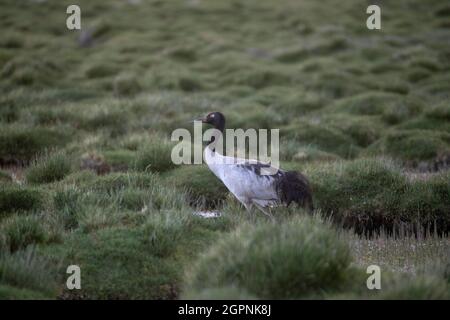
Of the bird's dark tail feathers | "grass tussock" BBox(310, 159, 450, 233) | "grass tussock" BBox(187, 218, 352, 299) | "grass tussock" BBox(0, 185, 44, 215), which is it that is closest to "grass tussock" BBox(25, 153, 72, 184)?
"grass tussock" BBox(0, 185, 44, 215)

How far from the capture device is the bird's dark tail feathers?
916 centimetres

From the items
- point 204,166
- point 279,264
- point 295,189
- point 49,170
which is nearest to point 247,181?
point 295,189

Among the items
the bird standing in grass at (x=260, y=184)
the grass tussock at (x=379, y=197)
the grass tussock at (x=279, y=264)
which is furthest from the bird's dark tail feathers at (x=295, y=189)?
the grass tussock at (x=279, y=264)

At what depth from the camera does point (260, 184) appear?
937 centimetres

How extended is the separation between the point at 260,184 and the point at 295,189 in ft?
1.93

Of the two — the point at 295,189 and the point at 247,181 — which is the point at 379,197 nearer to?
the point at 295,189

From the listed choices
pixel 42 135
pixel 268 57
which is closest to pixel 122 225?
pixel 42 135

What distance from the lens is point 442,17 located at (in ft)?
110

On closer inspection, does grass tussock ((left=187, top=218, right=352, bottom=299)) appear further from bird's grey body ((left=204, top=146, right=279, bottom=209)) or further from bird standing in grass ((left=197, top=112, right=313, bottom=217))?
bird's grey body ((left=204, top=146, right=279, bottom=209))

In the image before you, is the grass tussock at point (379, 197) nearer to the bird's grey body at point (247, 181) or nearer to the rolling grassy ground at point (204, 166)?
the rolling grassy ground at point (204, 166)
